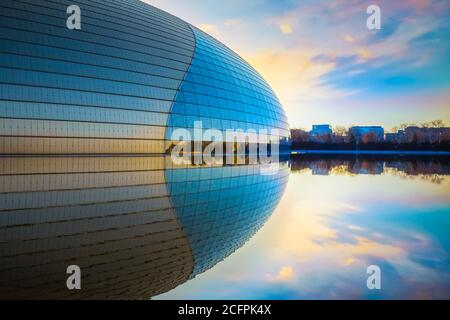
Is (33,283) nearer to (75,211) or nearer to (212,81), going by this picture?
(75,211)

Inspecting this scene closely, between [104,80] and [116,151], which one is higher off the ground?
[104,80]

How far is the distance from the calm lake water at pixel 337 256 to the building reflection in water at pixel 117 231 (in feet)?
1.49

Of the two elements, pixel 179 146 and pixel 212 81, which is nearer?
pixel 179 146

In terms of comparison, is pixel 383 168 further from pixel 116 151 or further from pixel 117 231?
pixel 117 231

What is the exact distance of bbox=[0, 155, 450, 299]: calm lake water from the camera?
4223mm

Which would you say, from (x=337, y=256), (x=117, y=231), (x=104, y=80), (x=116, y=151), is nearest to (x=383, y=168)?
(x=116, y=151)

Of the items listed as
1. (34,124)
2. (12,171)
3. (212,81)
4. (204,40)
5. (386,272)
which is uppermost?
(204,40)

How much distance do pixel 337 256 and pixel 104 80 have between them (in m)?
21.6

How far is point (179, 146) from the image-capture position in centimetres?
2778

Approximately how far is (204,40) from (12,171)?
21.7 metres

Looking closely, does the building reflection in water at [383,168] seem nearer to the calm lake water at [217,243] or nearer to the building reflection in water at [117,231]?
the calm lake water at [217,243]

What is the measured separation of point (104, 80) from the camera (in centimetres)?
2366

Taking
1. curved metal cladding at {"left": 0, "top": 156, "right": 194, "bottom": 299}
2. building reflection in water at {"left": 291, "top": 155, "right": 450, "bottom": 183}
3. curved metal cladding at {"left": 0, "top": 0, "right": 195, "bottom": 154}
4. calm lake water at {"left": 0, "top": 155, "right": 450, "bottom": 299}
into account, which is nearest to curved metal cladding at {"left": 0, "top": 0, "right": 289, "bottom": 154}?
curved metal cladding at {"left": 0, "top": 0, "right": 195, "bottom": 154}

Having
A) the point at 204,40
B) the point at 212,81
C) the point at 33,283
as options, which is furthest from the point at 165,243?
the point at 204,40
